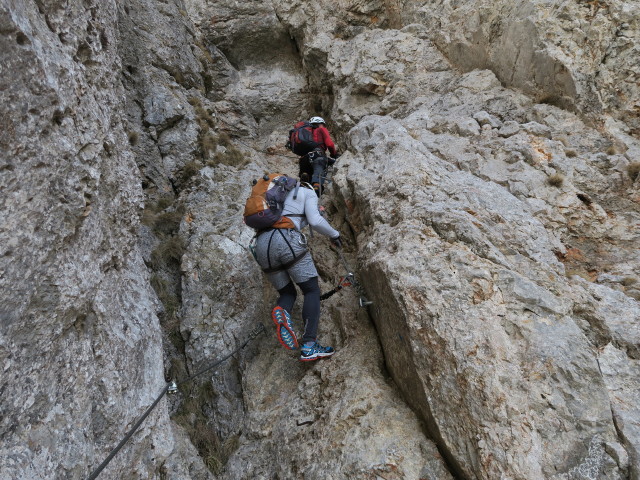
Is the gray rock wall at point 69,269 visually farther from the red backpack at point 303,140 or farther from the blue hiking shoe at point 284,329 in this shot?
the red backpack at point 303,140

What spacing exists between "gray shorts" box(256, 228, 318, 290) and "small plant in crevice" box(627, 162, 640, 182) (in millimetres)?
6804

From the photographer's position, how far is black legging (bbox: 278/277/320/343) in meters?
6.52

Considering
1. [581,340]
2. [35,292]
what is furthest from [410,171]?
[35,292]

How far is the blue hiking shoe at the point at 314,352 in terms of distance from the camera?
6418 mm

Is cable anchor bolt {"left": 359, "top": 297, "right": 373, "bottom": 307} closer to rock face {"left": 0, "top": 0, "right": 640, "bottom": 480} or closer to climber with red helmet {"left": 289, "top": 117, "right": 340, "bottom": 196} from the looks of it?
rock face {"left": 0, "top": 0, "right": 640, "bottom": 480}

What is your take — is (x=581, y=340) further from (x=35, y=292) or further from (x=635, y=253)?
(x=35, y=292)

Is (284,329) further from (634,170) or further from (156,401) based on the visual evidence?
(634,170)

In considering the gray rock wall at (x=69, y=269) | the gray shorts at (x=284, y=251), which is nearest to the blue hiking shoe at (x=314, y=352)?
the gray shorts at (x=284, y=251)

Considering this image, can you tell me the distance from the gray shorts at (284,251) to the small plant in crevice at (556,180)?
17.5 feet

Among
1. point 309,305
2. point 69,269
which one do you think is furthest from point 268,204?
point 69,269

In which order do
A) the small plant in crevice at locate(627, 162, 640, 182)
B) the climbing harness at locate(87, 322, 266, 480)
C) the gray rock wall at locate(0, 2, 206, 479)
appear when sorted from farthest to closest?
the small plant in crevice at locate(627, 162, 640, 182) < the climbing harness at locate(87, 322, 266, 480) < the gray rock wall at locate(0, 2, 206, 479)

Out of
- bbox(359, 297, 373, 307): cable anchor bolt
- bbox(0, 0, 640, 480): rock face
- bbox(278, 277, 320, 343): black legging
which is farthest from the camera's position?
bbox(278, 277, 320, 343): black legging

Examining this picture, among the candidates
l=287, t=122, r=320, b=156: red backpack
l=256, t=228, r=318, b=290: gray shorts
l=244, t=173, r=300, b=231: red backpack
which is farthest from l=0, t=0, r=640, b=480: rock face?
l=244, t=173, r=300, b=231: red backpack

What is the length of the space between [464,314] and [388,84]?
1101cm
